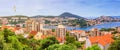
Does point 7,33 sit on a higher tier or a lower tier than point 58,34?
higher

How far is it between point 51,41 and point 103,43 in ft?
13.3

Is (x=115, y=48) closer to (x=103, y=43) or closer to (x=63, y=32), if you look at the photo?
(x=103, y=43)

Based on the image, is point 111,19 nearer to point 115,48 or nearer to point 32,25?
point 32,25

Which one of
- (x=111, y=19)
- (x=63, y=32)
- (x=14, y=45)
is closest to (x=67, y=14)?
(x=111, y=19)

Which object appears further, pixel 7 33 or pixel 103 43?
pixel 103 43

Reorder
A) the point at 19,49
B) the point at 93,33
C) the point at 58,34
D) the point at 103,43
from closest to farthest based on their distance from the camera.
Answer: the point at 19,49, the point at 103,43, the point at 58,34, the point at 93,33

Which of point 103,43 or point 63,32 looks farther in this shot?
point 63,32

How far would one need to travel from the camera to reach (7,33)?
49.3ft

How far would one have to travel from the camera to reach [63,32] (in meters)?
37.3

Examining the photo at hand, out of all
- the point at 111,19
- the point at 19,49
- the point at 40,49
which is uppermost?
the point at 19,49

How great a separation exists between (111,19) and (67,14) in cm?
1941

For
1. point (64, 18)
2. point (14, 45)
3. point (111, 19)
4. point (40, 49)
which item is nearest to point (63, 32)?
point (40, 49)

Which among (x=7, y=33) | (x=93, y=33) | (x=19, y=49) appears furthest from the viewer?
(x=93, y=33)

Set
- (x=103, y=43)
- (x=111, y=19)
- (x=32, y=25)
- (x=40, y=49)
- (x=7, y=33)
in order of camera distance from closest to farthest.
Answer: (x=7, y=33), (x=40, y=49), (x=103, y=43), (x=32, y=25), (x=111, y=19)
